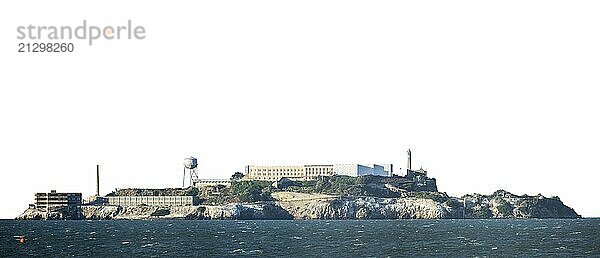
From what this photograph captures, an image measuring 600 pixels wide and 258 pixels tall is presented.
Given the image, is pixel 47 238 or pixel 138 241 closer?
pixel 138 241

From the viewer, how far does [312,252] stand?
12938cm

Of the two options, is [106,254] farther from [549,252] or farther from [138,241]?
[549,252]

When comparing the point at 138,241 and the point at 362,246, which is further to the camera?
the point at 138,241

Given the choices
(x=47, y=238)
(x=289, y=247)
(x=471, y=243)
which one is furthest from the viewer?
(x=47, y=238)

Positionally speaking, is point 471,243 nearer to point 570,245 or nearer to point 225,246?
point 570,245

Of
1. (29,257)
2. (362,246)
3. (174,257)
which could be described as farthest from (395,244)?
(29,257)

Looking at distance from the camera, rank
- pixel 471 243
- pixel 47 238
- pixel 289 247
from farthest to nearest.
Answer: pixel 47 238 < pixel 471 243 < pixel 289 247

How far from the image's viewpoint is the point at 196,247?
5605 inches

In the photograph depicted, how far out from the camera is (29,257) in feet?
414

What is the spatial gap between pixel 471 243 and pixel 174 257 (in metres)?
48.7

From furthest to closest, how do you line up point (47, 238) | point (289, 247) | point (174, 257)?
point (47, 238)
point (289, 247)
point (174, 257)

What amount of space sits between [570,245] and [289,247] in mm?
39113

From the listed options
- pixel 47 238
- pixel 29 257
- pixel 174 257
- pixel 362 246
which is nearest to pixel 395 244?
pixel 362 246

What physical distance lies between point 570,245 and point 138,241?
63.2m
